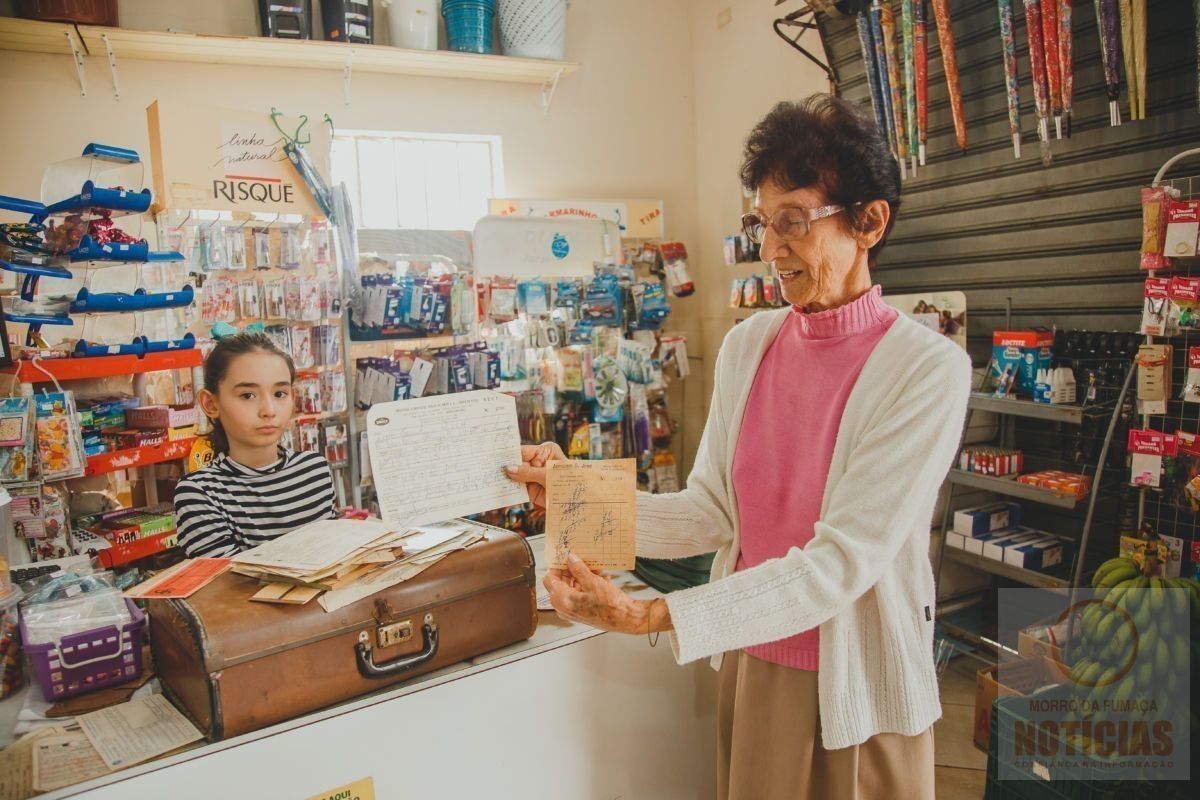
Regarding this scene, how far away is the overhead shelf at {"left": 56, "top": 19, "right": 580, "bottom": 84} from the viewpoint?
362cm

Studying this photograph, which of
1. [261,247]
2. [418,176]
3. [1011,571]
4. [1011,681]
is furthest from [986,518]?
[418,176]

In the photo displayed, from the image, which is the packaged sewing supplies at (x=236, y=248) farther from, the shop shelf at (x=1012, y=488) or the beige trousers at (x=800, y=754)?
the shop shelf at (x=1012, y=488)

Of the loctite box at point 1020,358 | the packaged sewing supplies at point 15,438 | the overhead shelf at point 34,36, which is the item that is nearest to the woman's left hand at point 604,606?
the packaged sewing supplies at point 15,438

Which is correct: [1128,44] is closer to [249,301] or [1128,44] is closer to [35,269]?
[35,269]

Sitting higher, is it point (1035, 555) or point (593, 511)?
point (593, 511)

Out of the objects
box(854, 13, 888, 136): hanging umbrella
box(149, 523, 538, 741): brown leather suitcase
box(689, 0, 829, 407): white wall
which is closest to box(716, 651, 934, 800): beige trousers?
box(149, 523, 538, 741): brown leather suitcase

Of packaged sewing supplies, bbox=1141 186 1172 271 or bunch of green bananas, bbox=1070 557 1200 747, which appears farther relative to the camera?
packaged sewing supplies, bbox=1141 186 1172 271

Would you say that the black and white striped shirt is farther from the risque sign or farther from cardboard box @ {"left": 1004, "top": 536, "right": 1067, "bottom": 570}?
cardboard box @ {"left": 1004, "top": 536, "right": 1067, "bottom": 570}

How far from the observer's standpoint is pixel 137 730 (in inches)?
43.0

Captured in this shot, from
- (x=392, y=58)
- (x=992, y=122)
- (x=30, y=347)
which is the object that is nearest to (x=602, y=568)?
(x=30, y=347)

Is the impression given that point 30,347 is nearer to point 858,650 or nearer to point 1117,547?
point 858,650

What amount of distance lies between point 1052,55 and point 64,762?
3.31 m

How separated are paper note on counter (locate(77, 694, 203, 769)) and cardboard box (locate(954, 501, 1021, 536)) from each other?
2.78 metres

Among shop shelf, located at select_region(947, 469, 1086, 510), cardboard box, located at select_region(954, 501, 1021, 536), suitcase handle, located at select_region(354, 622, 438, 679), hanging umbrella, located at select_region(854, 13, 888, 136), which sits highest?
hanging umbrella, located at select_region(854, 13, 888, 136)
